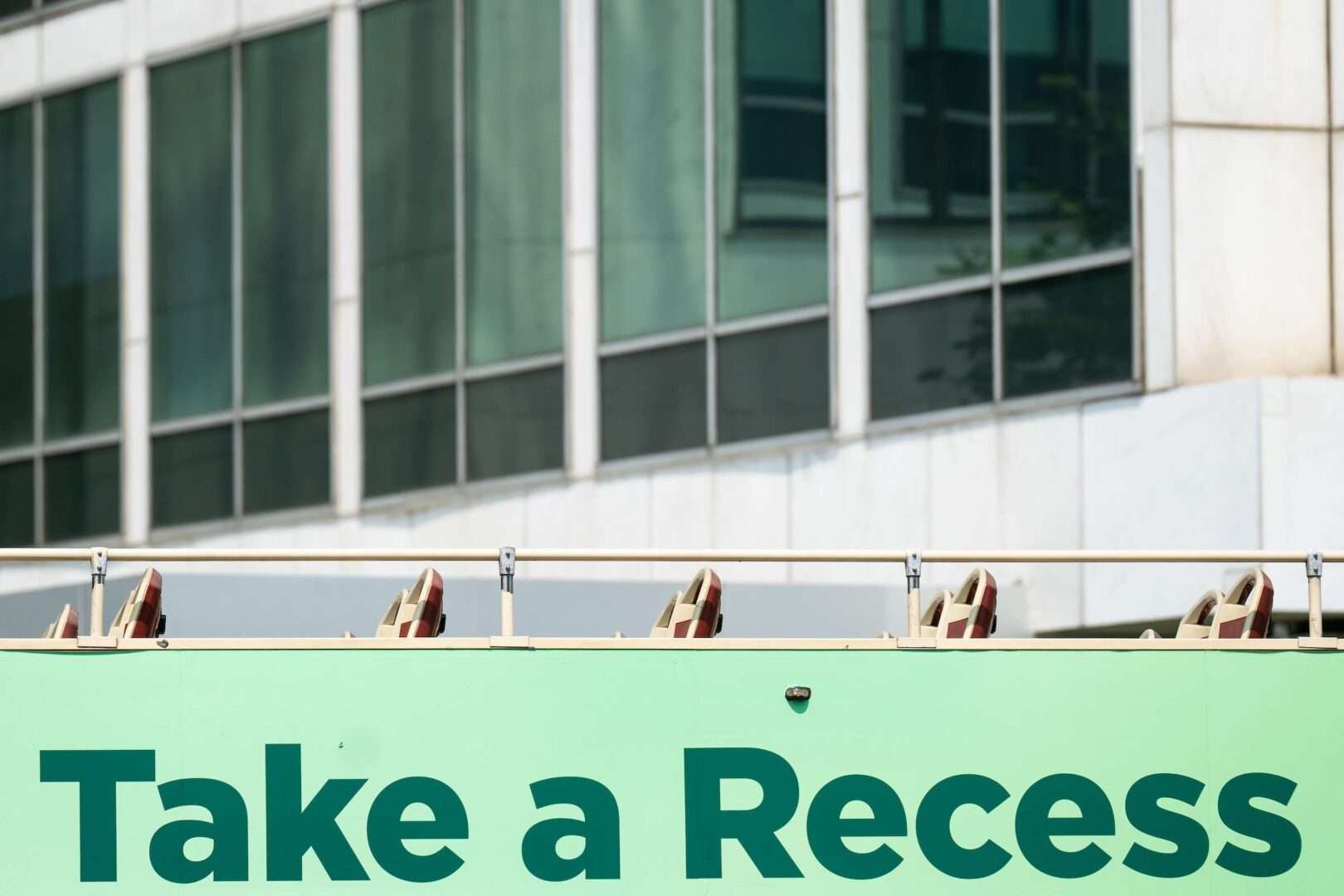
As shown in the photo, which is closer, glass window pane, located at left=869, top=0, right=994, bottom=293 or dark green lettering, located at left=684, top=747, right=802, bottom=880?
dark green lettering, located at left=684, top=747, right=802, bottom=880

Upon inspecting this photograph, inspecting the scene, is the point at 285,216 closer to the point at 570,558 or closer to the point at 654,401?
the point at 654,401

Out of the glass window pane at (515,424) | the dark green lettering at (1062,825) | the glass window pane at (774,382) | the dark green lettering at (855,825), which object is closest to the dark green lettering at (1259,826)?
the dark green lettering at (1062,825)

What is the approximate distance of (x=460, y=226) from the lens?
21.9m

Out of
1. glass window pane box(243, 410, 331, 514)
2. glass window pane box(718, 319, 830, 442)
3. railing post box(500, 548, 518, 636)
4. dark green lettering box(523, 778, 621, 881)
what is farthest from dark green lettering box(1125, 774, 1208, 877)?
glass window pane box(243, 410, 331, 514)

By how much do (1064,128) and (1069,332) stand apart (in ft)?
5.16

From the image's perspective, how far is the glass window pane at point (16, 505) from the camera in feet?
83.7

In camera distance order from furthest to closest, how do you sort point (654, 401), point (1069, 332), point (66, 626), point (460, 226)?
point (460, 226), point (654, 401), point (1069, 332), point (66, 626)

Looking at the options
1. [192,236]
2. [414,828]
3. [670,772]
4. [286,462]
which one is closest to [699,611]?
[670,772]

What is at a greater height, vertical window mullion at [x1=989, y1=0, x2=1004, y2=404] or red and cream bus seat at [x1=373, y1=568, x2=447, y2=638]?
vertical window mullion at [x1=989, y1=0, x2=1004, y2=404]

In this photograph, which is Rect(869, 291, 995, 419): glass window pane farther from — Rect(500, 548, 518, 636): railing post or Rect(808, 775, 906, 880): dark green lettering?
Rect(500, 548, 518, 636): railing post

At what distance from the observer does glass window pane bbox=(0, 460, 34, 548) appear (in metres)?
25.5

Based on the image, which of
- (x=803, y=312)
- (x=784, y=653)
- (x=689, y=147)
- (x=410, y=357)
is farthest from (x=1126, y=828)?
(x=410, y=357)

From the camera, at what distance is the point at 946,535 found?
18547mm

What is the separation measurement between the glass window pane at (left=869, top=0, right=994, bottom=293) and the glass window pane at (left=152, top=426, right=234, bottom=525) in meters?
7.50
